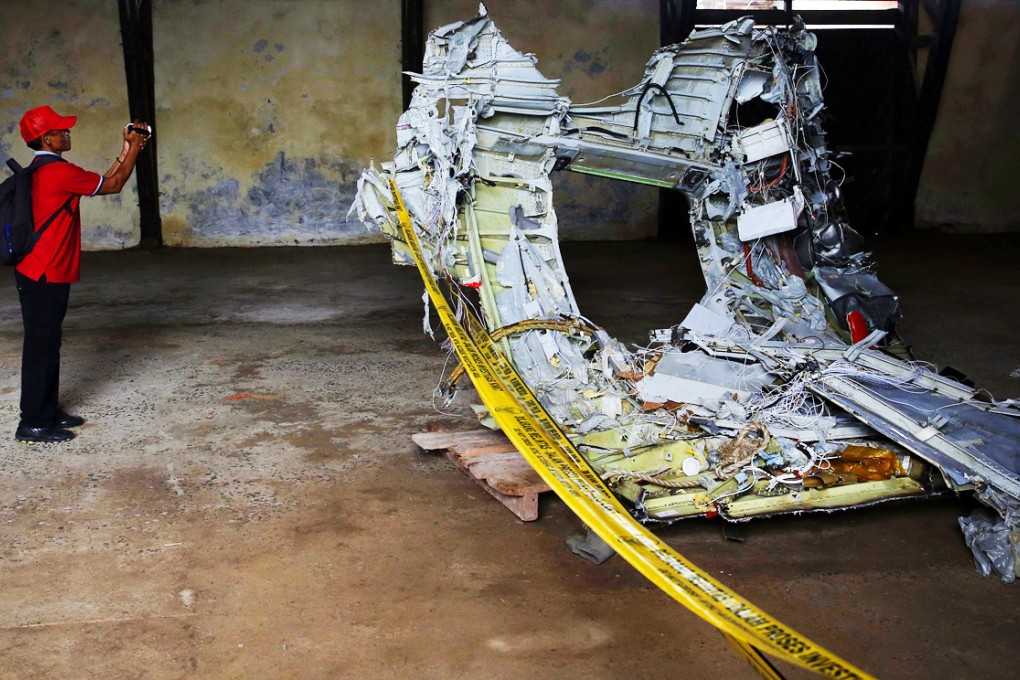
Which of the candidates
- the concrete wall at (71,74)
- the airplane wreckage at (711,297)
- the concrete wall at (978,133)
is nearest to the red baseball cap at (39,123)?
the airplane wreckage at (711,297)

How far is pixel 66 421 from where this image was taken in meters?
5.20

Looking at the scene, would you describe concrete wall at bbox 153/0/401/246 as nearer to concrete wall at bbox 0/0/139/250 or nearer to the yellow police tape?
concrete wall at bbox 0/0/139/250

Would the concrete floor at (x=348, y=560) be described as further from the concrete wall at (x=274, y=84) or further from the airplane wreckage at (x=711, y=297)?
the concrete wall at (x=274, y=84)

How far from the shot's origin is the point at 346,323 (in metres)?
7.41

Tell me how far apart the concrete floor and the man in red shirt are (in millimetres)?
277

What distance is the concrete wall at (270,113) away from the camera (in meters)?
10.5

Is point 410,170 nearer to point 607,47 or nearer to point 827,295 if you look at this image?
point 827,295

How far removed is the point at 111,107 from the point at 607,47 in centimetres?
549

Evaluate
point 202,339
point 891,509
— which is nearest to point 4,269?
point 202,339

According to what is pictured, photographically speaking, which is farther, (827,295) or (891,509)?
(827,295)

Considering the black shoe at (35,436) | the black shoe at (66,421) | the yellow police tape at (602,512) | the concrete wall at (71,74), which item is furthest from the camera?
the concrete wall at (71,74)

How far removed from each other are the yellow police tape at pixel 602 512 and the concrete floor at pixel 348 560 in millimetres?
394

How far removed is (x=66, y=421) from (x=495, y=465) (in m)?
2.45

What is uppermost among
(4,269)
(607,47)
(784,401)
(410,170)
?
(607,47)
